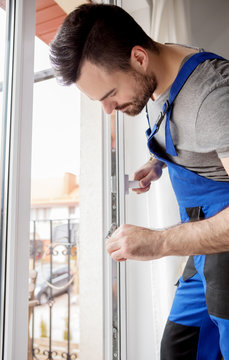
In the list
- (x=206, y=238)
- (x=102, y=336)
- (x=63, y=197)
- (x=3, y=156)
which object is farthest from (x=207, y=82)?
(x=63, y=197)

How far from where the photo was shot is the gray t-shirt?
25.5 inches

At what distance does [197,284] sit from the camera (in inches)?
36.2

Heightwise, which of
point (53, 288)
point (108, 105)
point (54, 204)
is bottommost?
point (53, 288)

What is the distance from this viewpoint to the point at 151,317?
141cm

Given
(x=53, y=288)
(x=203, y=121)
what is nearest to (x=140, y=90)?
(x=203, y=121)

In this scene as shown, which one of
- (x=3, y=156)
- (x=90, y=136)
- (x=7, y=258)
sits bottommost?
(x=7, y=258)

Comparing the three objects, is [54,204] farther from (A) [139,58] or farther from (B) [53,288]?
(A) [139,58]

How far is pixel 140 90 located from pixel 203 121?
256mm

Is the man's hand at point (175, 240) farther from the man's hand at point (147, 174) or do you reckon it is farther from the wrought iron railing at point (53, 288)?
the wrought iron railing at point (53, 288)

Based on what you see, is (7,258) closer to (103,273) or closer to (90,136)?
(103,273)

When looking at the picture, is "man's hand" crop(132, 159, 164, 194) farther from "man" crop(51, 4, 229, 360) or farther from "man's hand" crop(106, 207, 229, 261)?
"man's hand" crop(106, 207, 229, 261)

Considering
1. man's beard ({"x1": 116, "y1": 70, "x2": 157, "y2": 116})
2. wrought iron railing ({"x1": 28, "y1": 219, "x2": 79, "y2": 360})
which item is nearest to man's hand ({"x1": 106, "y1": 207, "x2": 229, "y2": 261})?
man's beard ({"x1": 116, "y1": 70, "x2": 157, "y2": 116})

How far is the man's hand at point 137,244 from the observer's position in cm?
70

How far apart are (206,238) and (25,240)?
0.46 m
